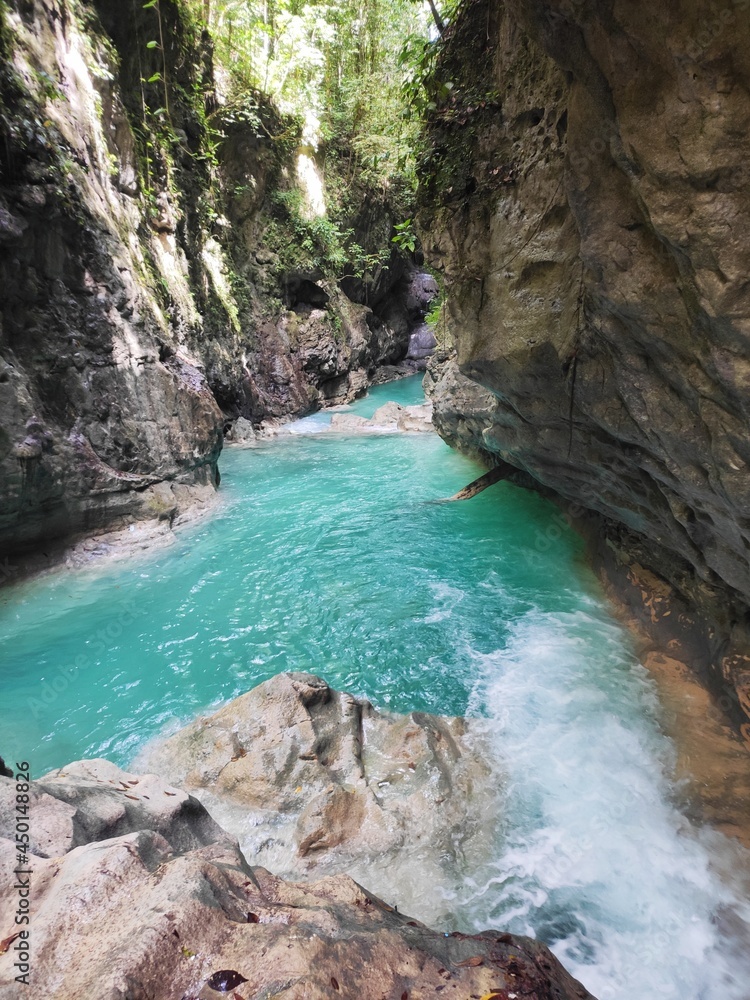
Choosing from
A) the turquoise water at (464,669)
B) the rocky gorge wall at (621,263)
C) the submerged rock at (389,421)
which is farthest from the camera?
the submerged rock at (389,421)

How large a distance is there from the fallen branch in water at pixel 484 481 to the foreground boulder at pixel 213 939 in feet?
30.3

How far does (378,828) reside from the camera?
3949 millimetres

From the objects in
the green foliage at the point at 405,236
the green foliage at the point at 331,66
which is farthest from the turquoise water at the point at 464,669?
the green foliage at the point at 331,66

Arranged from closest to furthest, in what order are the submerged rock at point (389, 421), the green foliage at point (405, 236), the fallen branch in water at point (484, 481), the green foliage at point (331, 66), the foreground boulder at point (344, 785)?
the foreground boulder at point (344, 785), the green foliage at point (405, 236), the fallen branch in water at point (484, 481), the green foliage at point (331, 66), the submerged rock at point (389, 421)

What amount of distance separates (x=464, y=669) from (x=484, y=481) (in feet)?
19.7

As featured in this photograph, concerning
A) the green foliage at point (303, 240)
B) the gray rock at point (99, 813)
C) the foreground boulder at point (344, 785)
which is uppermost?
the green foliage at point (303, 240)

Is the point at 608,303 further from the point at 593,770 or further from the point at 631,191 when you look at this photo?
the point at 593,770

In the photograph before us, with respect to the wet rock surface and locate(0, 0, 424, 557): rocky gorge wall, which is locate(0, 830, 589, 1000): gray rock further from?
locate(0, 0, 424, 557): rocky gorge wall

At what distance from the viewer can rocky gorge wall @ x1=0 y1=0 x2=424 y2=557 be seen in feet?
26.0

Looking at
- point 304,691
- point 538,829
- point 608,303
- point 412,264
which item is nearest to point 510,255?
point 608,303

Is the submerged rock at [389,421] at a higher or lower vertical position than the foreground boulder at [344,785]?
higher

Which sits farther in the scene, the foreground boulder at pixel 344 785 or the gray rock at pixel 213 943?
the foreground boulder at pixel 344 785

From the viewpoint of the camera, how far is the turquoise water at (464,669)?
345 cm

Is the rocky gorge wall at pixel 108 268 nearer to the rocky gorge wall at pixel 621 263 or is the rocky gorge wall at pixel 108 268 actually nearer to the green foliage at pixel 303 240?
the green foliage at pixel 303 240
